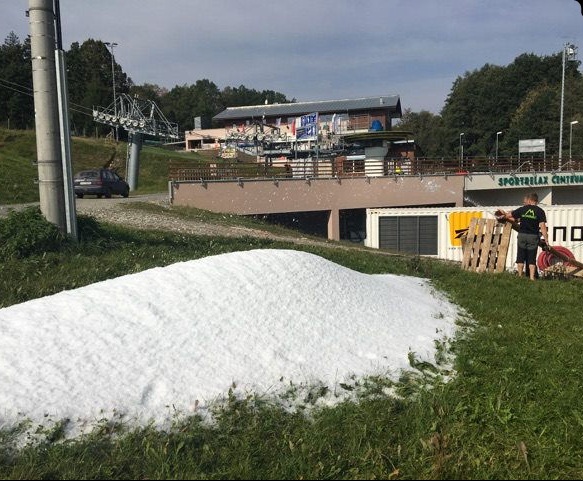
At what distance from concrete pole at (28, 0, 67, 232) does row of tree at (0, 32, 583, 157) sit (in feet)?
198

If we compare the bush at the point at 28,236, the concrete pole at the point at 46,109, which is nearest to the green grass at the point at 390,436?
the bush at the point at 28,236

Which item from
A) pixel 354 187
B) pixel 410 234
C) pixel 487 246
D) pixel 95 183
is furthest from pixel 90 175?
pixel 487 246

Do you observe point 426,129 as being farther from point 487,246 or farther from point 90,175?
point 487,246

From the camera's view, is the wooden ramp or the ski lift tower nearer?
the wooden ramp

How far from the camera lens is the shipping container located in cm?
2184

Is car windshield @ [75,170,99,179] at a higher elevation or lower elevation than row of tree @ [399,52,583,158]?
lower

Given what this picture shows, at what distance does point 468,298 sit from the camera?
796cm

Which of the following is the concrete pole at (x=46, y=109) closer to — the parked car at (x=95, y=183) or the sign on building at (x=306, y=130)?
the parked car at (x=95, y=183)

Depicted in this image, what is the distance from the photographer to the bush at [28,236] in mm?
6918

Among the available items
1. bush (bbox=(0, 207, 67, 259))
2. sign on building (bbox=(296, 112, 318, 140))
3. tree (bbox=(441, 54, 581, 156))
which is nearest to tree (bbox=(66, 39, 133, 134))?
sign on building (bbox=(296, 112, 318, 140))

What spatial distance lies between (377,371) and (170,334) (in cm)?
163

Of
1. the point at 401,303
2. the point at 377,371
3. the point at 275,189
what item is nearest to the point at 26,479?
the point at 377,371

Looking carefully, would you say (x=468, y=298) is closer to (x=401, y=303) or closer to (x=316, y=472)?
(x=401, y=303)

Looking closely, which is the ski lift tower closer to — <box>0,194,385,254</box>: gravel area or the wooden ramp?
<box>0,194,385,254</box>: gravel area
